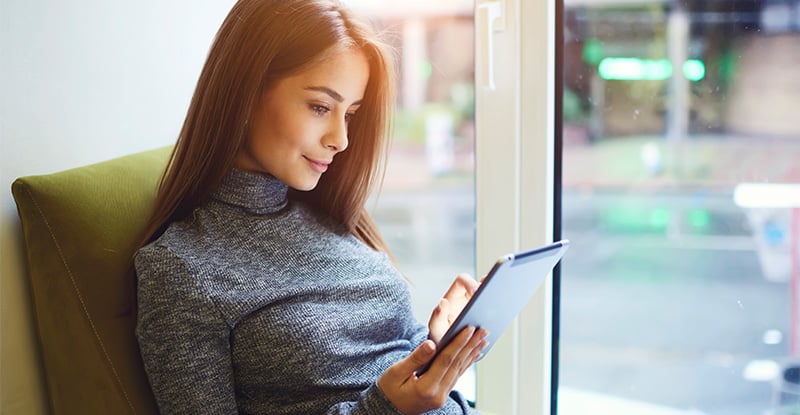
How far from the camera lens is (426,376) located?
3.23 ft

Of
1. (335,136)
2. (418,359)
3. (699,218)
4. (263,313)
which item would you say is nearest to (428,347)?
(418,359)

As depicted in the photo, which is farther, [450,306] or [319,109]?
[450,306]

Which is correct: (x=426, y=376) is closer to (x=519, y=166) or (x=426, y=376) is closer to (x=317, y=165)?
(x=317, y=165)

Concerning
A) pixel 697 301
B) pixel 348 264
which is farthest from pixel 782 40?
pixel 348 264

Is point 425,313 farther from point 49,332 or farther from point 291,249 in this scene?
point 49,332

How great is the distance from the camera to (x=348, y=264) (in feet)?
3.85

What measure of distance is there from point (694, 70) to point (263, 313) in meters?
0.84

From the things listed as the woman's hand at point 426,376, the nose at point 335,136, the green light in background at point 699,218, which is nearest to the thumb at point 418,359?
the woman's hand at point 426,376

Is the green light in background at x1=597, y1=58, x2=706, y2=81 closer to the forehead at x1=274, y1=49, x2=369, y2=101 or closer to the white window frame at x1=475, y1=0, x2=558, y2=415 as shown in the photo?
the white window frame at x1=475, y1=0, x2=558, y2=415

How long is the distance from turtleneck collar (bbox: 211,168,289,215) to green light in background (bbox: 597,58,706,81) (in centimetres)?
67

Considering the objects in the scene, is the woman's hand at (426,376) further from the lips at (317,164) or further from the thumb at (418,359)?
the lips at (317,164)

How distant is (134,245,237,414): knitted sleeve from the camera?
96cm

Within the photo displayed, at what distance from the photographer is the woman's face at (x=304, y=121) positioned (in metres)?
1.08

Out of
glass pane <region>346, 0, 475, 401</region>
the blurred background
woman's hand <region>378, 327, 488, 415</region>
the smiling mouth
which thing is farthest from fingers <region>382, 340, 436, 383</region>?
the blurred background
